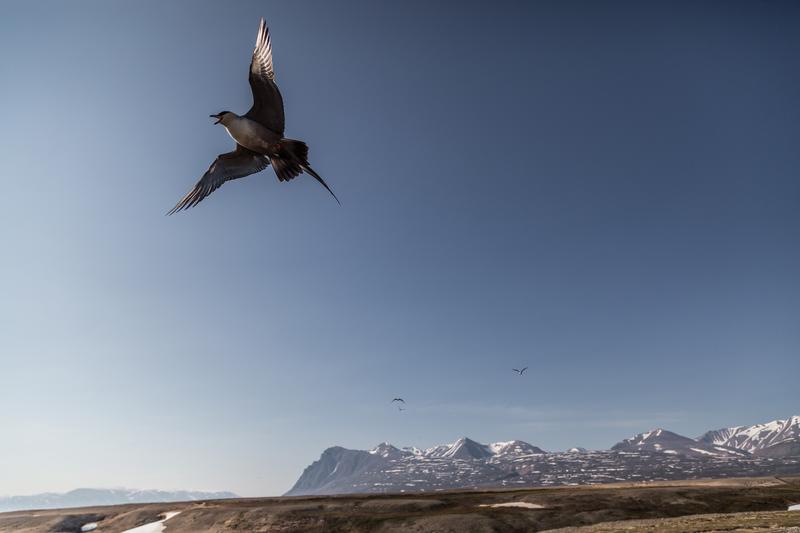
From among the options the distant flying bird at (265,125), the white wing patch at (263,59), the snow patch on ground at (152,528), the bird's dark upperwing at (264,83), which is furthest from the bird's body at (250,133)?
the snow patch on ground at (152,528)

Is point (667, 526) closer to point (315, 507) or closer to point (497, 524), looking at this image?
point (497, 524)

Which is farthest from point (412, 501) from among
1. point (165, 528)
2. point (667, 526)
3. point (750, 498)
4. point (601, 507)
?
point (750, 498)

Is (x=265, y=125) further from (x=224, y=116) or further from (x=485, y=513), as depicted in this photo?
(x=485, y=513)

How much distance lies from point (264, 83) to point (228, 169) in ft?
12.8

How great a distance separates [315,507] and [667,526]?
46758 millimetres

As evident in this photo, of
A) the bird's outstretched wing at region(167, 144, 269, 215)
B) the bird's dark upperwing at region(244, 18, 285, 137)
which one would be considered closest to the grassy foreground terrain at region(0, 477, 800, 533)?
the bird's outstretched wing at region(167, 144, 269, 215)

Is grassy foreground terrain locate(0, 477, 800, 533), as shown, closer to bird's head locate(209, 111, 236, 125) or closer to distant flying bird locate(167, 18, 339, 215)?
distant flying bird locate(167, 18, 339, 215)

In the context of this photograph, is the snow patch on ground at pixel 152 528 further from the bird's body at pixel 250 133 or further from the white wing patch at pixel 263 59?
the white wing patch at pixel 263 59

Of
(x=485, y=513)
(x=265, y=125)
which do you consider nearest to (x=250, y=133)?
(x=265, y=125)

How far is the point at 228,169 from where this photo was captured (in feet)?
Answer: 58.2

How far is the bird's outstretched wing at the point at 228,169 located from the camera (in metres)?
16.9

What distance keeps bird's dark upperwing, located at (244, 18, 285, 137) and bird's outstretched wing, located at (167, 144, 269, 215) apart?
6.68 ft

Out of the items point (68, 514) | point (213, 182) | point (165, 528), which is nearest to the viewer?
point (213, 182)

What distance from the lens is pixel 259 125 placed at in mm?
15484
